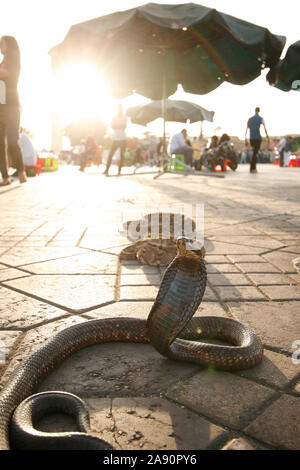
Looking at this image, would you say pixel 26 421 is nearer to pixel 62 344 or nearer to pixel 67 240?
pixel 62 344

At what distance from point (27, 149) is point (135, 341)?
33.9ft

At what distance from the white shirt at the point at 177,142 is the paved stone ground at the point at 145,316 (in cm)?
1059

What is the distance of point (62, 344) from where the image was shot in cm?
164

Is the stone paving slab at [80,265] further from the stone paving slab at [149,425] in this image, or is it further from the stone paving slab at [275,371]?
the stone paving slab at [149,425]

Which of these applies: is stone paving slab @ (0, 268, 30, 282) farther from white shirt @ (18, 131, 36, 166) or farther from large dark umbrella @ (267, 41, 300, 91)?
white shirt @ (18, 131, 36, 166)

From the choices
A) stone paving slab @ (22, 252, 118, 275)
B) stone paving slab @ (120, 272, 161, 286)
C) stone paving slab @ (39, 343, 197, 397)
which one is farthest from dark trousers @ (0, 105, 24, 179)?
stone paving slab @ (39, 343, 197, 397)

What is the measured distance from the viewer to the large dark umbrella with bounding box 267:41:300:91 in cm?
820

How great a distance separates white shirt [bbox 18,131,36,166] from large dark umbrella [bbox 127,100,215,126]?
7.63 meters

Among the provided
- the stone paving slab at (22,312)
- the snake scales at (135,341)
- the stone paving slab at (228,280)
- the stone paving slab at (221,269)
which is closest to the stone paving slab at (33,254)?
the stone paving slab at (22,312)

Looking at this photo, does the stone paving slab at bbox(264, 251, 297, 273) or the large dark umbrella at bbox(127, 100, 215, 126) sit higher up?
the large dark umbrella at bbox(127, 100, 215, 126)

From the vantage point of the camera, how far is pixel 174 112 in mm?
18016

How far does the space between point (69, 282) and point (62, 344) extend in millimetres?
950

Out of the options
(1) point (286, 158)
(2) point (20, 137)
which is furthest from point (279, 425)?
(1) point (286, 158)

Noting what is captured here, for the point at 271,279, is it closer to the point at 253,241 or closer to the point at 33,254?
the point at 253,241
